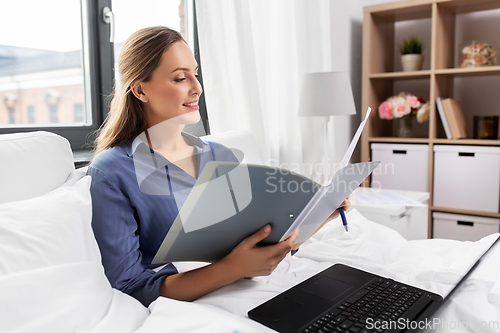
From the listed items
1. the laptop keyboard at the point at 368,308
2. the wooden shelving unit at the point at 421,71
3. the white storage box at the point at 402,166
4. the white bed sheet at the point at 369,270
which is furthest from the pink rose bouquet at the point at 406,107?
the laptop keyboard at the point at 368,308

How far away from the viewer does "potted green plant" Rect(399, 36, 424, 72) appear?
2.64m

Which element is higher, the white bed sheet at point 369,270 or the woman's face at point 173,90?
the woman's face at point 173,90

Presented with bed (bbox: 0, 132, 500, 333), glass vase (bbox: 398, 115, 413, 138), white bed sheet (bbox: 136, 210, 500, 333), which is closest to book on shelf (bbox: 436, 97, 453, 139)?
glass vase (bbox: 398, 115, 413, 138)

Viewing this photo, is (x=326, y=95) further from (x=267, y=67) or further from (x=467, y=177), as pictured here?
(x=467, y=177)

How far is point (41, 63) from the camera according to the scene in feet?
5.32

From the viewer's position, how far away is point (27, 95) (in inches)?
62.4

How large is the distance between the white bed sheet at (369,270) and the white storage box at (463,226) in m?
1.42

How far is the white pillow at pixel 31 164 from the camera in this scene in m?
0.80

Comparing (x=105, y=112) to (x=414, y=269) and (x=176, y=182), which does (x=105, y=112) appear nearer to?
(x=176, y=182)

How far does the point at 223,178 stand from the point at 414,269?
23.3 inches

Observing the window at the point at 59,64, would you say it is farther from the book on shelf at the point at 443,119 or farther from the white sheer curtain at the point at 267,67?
the book on shelf at the point at 443,119

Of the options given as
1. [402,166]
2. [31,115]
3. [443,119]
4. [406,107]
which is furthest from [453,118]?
[31,115]

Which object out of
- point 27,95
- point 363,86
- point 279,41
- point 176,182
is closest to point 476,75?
point 363,86

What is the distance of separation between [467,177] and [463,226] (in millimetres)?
303
